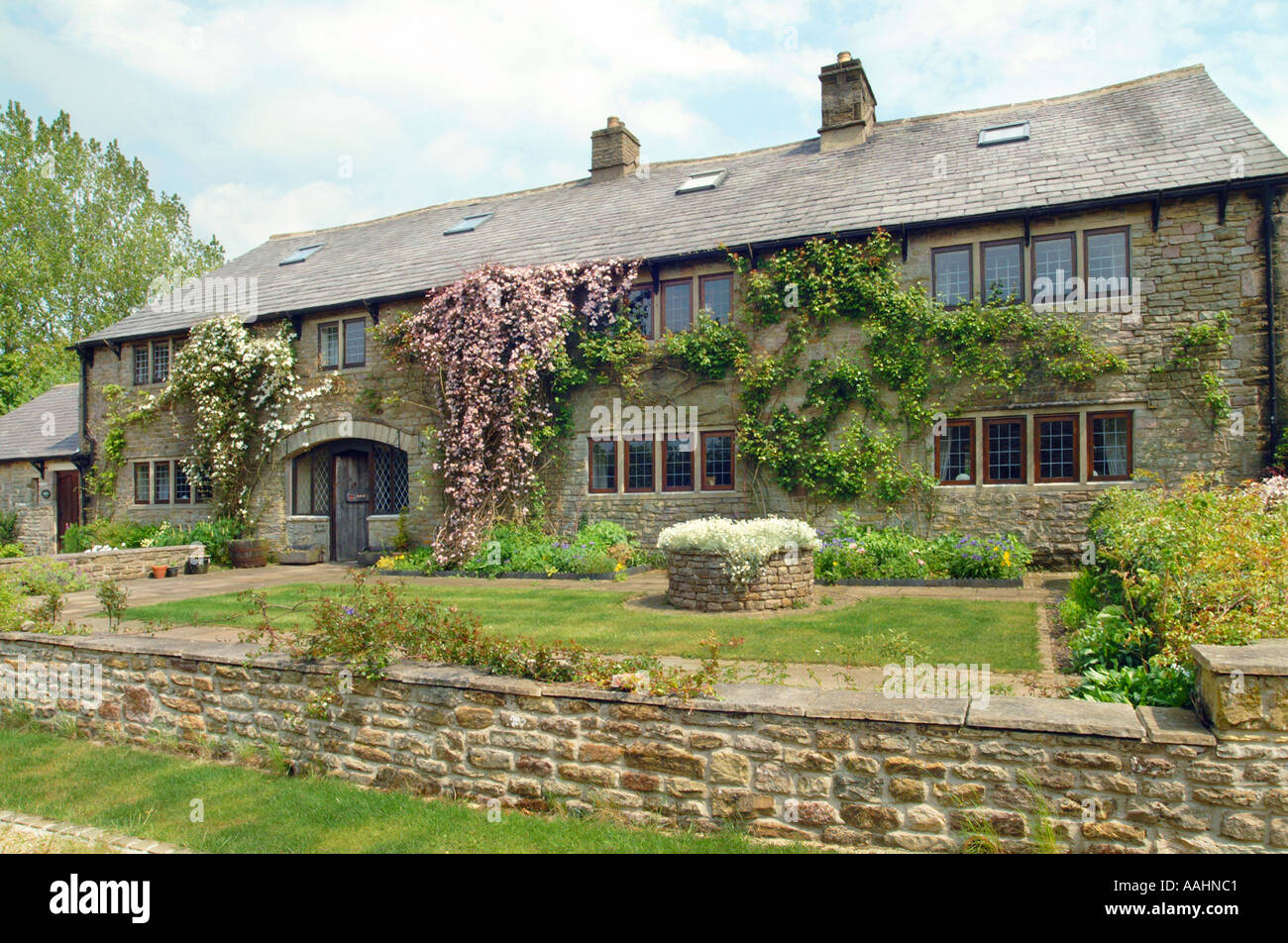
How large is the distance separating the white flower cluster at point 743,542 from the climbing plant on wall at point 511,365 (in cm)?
586

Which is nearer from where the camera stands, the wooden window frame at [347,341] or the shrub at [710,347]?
the shrub at [710,347]

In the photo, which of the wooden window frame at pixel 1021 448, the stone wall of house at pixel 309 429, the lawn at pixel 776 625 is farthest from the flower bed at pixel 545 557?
the wooden window frame at pixel 1021 448

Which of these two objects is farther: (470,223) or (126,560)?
(470,223)

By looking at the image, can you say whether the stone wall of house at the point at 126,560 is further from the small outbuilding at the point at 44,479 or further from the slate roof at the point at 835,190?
the small outbuilding at the point at 44,479

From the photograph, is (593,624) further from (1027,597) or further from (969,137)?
(969,137)

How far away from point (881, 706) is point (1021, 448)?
992 centimetres

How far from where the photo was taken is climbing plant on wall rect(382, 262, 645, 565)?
15422 millimetres

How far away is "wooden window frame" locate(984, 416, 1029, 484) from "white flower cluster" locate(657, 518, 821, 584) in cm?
457

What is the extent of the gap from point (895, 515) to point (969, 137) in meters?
7.77

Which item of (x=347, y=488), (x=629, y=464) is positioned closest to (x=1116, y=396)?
(x=629, y=464)

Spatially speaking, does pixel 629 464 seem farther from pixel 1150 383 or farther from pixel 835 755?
pixel 835 755

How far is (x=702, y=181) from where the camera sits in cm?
1834

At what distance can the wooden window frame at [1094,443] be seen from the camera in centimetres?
1228
